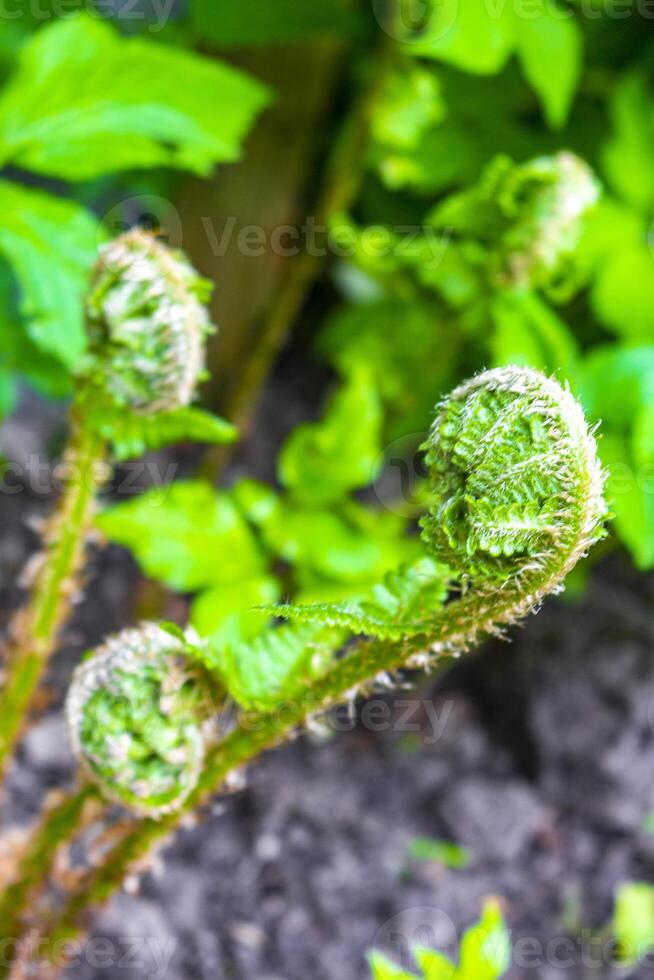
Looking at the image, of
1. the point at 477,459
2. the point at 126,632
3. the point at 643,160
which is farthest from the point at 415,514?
Result: the point at 477,459

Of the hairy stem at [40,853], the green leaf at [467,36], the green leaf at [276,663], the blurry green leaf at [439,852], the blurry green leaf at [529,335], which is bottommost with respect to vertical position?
the blurry green leaf at [439,852]

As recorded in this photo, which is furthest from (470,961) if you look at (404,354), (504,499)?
(404,354)

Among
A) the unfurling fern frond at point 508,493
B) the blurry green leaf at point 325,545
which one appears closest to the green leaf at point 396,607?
the unfurling fern frond at point 508,493

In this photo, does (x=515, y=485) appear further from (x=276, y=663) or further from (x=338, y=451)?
(x=338, y=451)

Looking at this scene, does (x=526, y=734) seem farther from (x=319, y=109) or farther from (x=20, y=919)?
(x=319, y=109)

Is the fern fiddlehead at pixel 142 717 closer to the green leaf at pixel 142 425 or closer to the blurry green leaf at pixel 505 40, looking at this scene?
the green leaf at pixel 142 425
